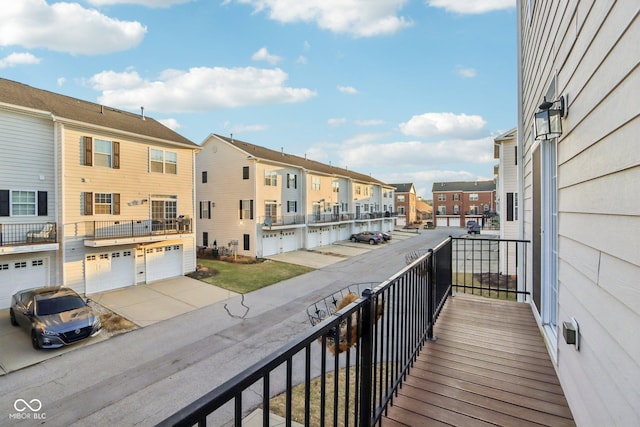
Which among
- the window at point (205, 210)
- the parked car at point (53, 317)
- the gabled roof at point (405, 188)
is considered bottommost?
the parked car at point (53, 317)

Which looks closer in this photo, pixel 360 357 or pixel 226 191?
pixel 360 357

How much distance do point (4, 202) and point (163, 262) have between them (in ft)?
21.1

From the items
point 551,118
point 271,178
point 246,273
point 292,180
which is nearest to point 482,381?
point 551,118

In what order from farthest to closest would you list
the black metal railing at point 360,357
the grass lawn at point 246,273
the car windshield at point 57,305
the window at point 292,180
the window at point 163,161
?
the window at point 292,180 < the window at point 163,161 < the grass lawn at point 246,273 < the car windshield at point 57,305 < the black metal railing at point 360,357

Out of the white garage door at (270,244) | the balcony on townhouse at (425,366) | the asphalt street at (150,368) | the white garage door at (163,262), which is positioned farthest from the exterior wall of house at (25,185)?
the balcony on townhouse at (425,366)

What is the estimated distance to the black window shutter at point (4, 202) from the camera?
1079 centimetres

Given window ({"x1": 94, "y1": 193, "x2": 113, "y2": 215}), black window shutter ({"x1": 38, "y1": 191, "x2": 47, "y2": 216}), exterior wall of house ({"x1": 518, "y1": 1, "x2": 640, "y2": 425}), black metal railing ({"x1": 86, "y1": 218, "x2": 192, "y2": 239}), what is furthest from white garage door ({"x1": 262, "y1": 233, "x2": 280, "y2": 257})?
exterior wall of house ({"x1": 518, "y1": 1, "x2": 640, "y2": 425})

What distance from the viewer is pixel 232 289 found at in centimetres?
1388

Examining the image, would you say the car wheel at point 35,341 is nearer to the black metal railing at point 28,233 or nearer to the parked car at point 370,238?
the black metal railing at point 28,233

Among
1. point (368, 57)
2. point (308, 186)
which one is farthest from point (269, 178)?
point (368, 57)

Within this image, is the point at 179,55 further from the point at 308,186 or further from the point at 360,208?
the point at 360,208

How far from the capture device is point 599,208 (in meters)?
1.87

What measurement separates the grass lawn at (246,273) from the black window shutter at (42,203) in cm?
692

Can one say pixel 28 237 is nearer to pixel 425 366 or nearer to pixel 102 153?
pixel 102 153
